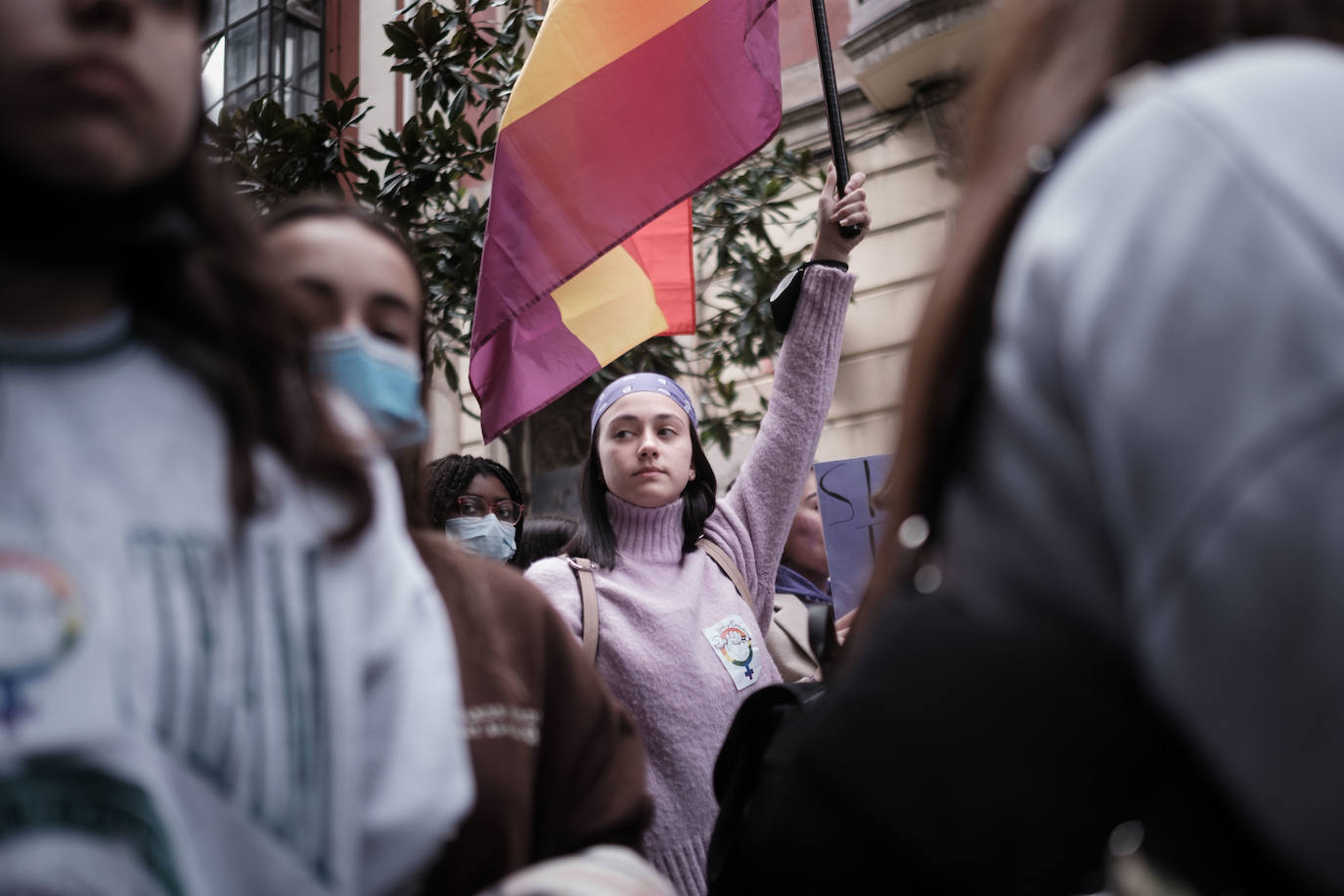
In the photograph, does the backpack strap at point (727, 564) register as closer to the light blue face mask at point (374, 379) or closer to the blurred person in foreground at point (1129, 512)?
the light blue face mask at point (374, 379)

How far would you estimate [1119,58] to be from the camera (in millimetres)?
934

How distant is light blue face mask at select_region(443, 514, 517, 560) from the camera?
396 centimetres

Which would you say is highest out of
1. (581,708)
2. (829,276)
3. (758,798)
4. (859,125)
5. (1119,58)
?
(859,125)

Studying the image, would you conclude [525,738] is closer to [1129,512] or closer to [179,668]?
[179,668]

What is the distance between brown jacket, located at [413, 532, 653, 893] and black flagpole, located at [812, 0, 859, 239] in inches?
63.2

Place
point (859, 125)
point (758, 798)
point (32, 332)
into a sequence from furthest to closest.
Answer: point (859, 125) → point (758, 798) → point (32, 332)

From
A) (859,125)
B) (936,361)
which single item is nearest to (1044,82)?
(936,361)

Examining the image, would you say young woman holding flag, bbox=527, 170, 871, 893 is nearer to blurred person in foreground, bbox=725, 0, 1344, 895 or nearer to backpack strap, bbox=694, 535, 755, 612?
backpack strap, bbox=694, 535, 755, 612

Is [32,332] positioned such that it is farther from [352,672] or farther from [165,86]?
[352,672]

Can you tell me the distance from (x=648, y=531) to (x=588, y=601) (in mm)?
397

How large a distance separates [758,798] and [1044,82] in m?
0.89

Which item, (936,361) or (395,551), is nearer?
(936,361)

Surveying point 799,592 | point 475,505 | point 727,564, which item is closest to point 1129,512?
point 727,564

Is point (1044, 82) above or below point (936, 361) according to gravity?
above
